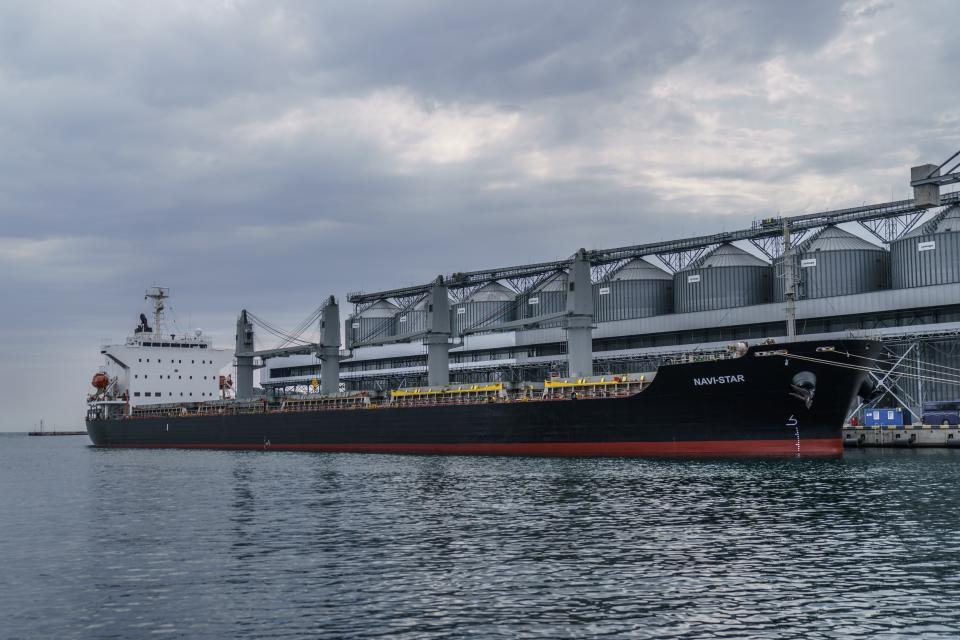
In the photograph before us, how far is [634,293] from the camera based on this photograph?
243 ft

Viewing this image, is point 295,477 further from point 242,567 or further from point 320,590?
point 320,590

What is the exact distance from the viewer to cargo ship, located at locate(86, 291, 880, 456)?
39.2 metres

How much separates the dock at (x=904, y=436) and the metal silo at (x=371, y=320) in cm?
4571

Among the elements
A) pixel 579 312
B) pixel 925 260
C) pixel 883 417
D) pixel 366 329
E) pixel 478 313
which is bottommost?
pixel 883 417

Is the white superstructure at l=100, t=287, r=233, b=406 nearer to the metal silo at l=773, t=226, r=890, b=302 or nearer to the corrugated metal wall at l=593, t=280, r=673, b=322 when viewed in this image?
the corrugated metal wall at l=593, t=280, r=673, b=322

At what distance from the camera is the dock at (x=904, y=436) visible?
2005 inches

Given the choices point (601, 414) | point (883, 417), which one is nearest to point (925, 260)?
point (883, 417)

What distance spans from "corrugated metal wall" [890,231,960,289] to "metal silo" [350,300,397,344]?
46.2 metres

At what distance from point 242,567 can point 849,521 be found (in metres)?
15.4

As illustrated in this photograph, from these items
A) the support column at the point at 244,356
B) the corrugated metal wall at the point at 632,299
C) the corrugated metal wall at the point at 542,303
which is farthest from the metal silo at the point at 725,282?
the support column at the point at 244,356

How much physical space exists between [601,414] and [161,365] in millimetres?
54269

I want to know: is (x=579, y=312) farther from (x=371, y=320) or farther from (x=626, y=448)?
(x=371, y=320)

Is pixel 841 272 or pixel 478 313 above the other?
pixel 841 272

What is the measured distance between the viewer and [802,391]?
38625 mm
